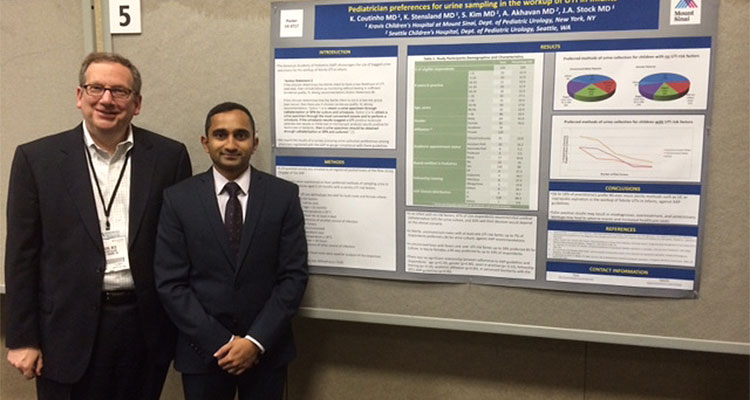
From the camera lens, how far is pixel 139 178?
1375 millimetres

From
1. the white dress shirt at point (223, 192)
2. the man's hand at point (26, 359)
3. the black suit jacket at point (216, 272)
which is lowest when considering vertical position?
the man's hand at point (26, 359)

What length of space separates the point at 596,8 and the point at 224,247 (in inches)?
50.4

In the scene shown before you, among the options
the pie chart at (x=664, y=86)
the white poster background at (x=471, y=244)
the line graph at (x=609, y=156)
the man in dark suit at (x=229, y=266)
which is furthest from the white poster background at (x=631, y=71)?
the man in dark suit at (x=229, y=266)

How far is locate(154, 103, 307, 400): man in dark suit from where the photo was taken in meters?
1.33

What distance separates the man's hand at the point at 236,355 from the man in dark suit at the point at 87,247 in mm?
257

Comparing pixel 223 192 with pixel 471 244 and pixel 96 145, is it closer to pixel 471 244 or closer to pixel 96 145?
pixel 96 145

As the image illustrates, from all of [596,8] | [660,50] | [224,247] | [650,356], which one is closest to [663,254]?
[650,356]

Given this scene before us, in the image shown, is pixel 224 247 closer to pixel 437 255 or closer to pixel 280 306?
pixel 280 306

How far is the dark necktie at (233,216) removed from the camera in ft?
4.46

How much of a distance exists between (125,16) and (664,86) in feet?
5.75

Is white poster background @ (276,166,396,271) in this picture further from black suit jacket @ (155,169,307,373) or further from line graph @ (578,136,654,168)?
line graph @ (578,136,654,168)

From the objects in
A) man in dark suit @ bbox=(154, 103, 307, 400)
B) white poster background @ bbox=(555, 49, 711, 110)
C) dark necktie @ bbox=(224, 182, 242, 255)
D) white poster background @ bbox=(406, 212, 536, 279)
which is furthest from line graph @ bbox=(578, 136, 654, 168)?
dark necktie @ bbox=(224, 182, 242, 255)

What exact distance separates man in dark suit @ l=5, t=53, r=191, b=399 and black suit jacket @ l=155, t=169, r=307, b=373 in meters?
0.10

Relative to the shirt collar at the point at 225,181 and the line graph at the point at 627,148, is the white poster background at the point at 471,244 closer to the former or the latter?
the line graph at the point at 627,148
